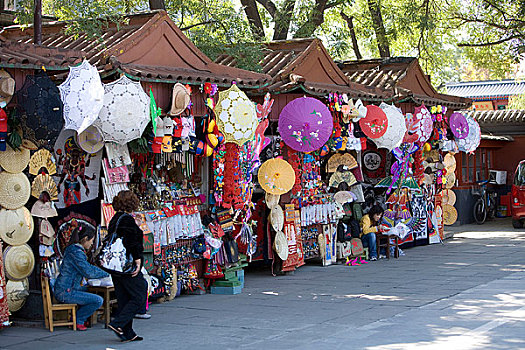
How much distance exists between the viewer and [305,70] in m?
14.3

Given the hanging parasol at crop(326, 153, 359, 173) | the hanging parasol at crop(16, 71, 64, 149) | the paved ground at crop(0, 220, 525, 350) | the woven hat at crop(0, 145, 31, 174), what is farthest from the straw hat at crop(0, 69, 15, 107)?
the hanging parasol at crop(326, 153, 359, 173)

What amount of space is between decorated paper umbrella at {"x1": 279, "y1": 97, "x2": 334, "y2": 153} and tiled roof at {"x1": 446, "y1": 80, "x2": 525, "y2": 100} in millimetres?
36998

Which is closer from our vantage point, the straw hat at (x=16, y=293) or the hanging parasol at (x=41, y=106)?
the hanging parasol at (x=41, y=106)

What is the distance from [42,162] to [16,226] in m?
0.82

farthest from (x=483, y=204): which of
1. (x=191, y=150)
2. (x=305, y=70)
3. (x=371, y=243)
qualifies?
(x=191, y=150)

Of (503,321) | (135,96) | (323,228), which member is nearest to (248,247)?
A: (323,228)

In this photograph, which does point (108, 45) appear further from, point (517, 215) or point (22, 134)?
point (517, 215)

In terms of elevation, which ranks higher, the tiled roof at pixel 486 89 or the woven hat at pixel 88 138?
the tiled roof at pixel 486 89

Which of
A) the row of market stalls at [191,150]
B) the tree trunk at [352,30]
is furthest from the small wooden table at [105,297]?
the tree trunk at [352,30]

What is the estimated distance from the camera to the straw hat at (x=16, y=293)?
361 inches

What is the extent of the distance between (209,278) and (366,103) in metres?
5.45

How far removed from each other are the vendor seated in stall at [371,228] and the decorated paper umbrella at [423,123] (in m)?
2.16

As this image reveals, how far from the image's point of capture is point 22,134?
9164mm

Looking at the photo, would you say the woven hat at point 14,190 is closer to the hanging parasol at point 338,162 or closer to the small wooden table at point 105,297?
the small wooden table at point 105,297
